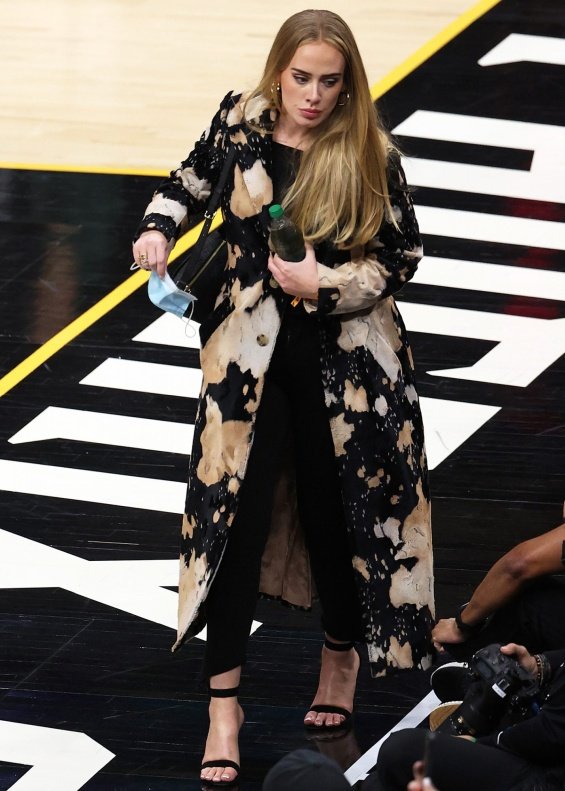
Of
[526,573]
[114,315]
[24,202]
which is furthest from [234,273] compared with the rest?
[24,202]

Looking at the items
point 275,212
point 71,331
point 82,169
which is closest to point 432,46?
point 82,169

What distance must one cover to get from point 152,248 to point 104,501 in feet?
5.98

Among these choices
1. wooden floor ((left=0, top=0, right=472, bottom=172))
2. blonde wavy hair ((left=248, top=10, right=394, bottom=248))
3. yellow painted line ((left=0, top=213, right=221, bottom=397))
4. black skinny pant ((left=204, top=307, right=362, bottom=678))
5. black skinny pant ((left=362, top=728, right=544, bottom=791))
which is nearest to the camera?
black skinny pant ((left=362, top=728, right=544, bottom=791))

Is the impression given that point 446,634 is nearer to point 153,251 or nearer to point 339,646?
point 339,646

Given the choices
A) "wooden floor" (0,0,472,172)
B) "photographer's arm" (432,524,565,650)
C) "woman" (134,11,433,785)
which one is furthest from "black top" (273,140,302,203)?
"wooden floor" (0,0,472,172)

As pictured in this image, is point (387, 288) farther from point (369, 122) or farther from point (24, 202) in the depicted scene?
point (24, 202)

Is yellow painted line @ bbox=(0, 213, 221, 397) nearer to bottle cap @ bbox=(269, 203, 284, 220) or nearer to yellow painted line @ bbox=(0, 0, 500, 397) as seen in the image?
yellow painted line @ bbox=(0, 0, 500, 397)

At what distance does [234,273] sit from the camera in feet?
14.5

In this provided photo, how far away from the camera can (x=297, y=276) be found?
4.25 m

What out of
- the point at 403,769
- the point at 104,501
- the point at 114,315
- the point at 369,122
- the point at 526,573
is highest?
the point at 114,315

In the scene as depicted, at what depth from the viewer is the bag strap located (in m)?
4.35

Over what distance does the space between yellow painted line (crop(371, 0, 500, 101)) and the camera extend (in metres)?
5.90

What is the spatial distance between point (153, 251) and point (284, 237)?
1.02 ft

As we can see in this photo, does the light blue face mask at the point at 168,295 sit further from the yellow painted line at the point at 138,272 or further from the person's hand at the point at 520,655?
the yellow painted line at the point at 138,272
